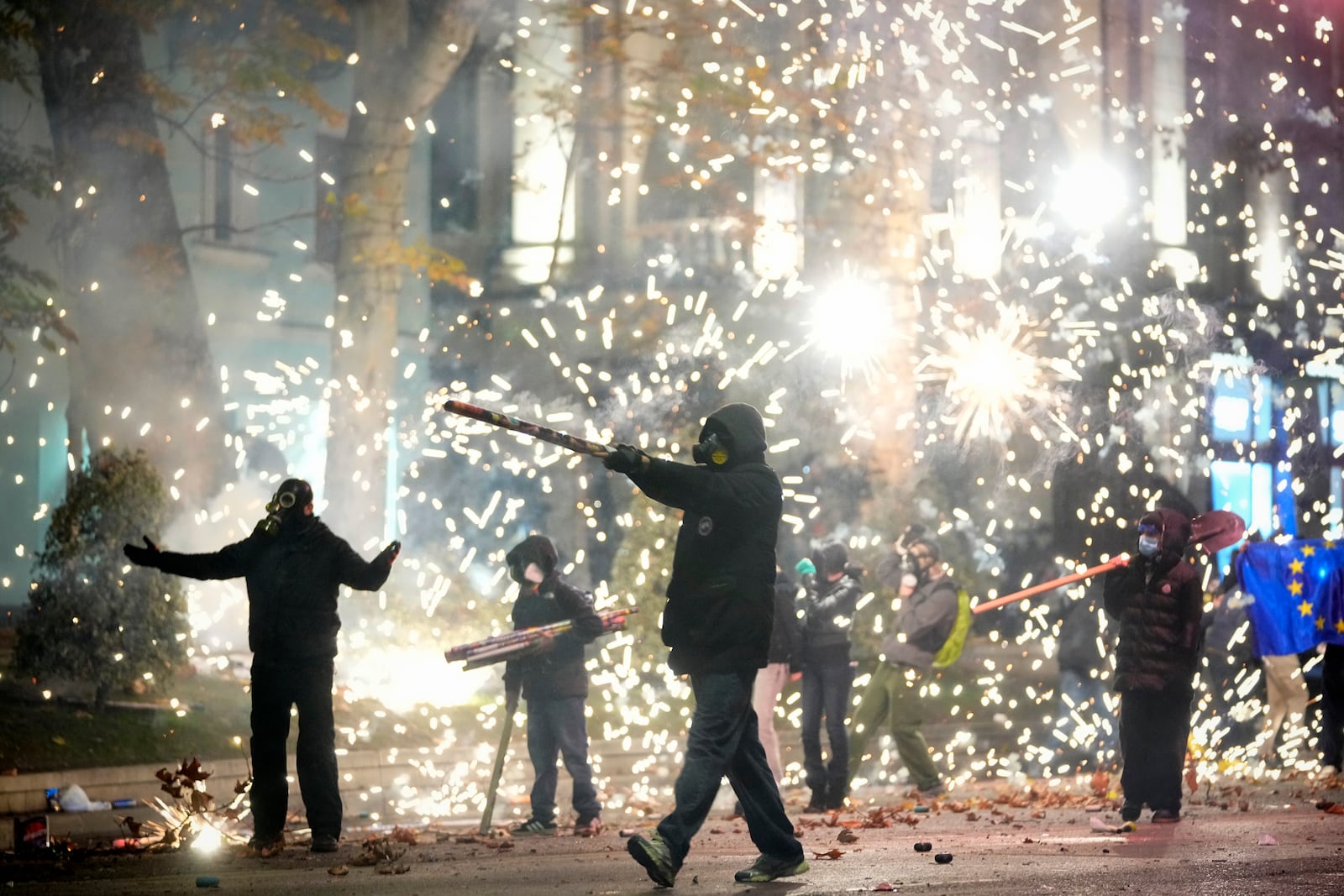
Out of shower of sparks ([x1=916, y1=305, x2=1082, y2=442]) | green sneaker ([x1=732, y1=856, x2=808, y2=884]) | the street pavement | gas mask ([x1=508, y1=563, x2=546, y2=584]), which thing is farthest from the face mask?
shower of sparks ([x1=916, y1=305, x2=1082, y2=442])

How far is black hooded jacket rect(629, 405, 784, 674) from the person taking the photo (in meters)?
7.44

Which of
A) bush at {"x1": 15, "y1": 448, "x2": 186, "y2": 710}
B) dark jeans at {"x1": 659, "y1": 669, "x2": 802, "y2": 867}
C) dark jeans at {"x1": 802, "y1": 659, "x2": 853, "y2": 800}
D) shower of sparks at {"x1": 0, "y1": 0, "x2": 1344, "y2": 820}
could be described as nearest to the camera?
dark jeans at {"x1": 659, "y1": 669, "x2": 802, "y2": 867}

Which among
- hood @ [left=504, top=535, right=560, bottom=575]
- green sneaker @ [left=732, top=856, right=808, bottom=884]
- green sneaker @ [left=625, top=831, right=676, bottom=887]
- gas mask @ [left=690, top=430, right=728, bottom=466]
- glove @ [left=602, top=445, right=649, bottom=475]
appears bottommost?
green sneaker @ [left=732, top=856, right=808, bottom=884]

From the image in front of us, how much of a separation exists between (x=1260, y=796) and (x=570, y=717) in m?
4.95

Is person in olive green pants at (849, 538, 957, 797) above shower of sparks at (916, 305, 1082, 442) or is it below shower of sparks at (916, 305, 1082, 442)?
below

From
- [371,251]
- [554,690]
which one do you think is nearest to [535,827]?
[554,690]

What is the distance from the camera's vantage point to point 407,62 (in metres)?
19.8

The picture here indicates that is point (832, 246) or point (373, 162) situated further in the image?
point (832, 246)

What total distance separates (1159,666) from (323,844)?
4.89m

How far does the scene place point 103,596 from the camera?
13.0 metres

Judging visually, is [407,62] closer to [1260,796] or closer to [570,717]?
[570,717]

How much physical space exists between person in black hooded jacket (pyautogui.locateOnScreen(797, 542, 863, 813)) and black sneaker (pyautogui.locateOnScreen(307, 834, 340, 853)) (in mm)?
3913

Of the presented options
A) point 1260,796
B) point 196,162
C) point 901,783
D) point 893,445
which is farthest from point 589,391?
point 1260,796

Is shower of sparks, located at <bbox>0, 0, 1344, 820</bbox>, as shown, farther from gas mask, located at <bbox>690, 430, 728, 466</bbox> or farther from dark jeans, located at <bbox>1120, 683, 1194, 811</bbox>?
gas mask, located at <bbox>690, 430, 728, 466</bbox>
